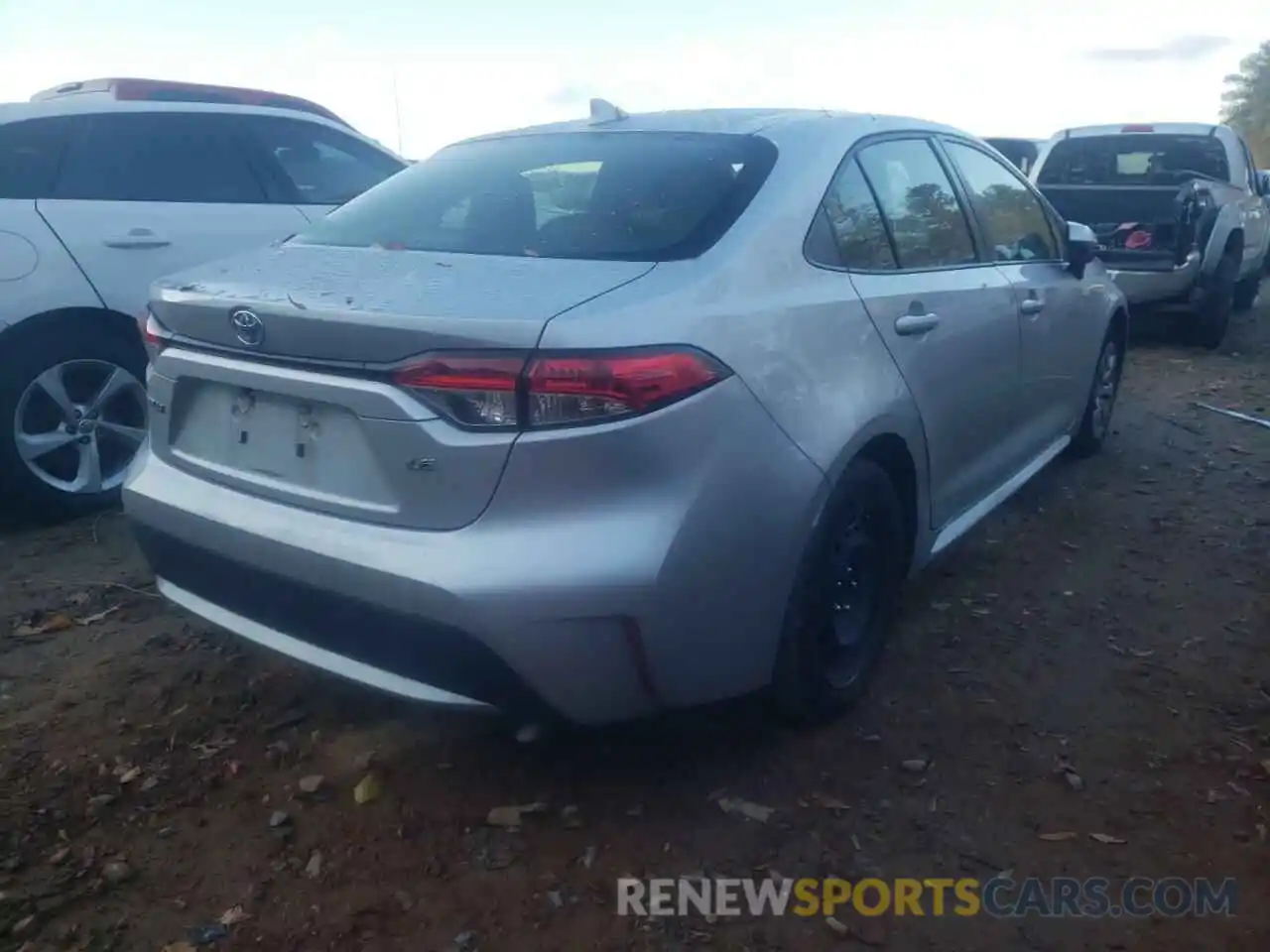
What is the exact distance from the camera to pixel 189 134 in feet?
16.6

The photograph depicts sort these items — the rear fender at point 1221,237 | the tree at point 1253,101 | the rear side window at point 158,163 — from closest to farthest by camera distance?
the rear side window at point 158,163
the rear fender at point 1221,237
the tree at point 1253,101

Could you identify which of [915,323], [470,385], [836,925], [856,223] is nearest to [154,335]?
[470,385]

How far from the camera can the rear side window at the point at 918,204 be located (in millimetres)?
3249

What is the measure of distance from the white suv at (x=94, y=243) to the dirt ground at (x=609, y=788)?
85 cm

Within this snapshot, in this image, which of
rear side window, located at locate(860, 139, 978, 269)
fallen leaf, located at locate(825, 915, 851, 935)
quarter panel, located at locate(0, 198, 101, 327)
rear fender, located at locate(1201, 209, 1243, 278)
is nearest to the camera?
fallen leaf, located at locate(825, 915, 851, 935)

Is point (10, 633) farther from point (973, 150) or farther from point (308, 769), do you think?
point (973, 150)

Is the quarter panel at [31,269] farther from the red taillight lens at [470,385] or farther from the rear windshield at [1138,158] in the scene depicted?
the rear windshield at [1138,158]

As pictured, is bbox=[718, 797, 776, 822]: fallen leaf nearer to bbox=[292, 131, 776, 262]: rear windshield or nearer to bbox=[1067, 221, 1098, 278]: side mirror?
bbox=[292, 131, 776, 262]: rear windshield

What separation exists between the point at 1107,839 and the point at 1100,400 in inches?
129

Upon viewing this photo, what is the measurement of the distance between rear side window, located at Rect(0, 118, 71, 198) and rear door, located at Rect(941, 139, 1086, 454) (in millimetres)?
3463

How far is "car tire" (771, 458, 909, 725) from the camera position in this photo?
2689mm

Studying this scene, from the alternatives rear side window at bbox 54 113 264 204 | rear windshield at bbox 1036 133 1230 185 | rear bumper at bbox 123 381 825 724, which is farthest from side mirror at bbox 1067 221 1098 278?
rear windshield at bbox 1036 133 1230 185

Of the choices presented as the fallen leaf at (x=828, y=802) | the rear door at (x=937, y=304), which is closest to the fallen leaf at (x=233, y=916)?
the fallen leaf at (x=828, y=802)

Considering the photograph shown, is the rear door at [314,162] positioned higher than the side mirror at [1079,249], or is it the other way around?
the rear door at [314,162]
